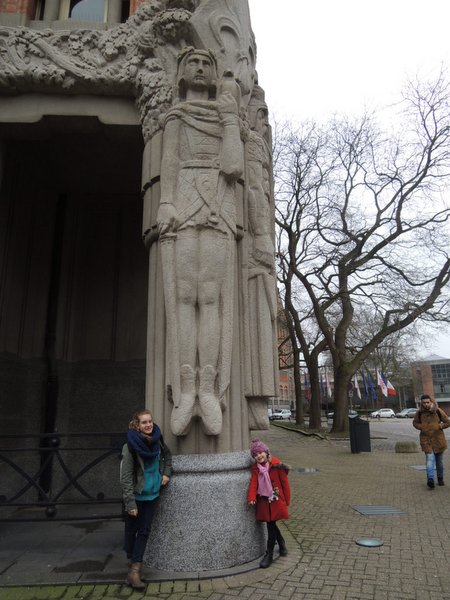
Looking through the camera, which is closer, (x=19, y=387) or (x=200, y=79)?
(x=200, y=79)

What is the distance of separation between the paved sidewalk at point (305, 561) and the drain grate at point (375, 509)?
0.49ft

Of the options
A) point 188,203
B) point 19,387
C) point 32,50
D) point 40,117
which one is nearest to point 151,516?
point 188,203

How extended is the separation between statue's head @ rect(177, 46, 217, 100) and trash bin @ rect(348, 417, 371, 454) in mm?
14358

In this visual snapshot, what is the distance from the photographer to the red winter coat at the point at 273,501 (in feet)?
16.9

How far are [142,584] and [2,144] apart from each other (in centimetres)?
670

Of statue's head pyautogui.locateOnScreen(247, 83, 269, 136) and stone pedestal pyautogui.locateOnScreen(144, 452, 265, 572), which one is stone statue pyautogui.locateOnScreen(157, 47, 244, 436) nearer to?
stone pedestal pyautogui.locateOnScreen(144, 452, 265, 572)

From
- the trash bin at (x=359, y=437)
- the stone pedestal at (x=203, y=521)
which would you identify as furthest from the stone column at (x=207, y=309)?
the trash bin at (x=359, y=437)

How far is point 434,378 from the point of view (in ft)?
305

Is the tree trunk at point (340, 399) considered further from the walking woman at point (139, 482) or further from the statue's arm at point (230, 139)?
the walking woman at point (139, 482)

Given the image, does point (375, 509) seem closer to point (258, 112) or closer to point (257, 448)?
point (257, 448)

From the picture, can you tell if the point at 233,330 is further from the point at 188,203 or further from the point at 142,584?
the point at 142,584

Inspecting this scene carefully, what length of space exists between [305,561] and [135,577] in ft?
6.57

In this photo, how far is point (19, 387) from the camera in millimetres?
8039

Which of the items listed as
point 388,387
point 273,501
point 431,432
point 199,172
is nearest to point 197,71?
point 199,172
